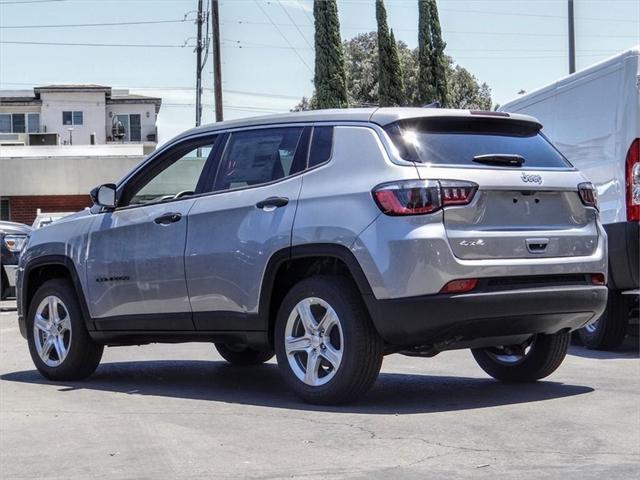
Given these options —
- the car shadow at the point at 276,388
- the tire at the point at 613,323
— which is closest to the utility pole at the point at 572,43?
the tire at the point at 613,323

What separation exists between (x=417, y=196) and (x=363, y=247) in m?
0.44

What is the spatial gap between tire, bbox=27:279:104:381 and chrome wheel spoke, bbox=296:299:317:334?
2373 millimetres

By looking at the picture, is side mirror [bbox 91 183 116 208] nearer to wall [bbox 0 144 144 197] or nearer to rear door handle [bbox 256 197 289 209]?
rear door handle [bbox 256 197 289 209]

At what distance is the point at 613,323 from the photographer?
9805 millimetres

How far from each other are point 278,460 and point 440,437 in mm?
952

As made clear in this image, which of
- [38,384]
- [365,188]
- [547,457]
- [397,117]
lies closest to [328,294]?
[365,188]

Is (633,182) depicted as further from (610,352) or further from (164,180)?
(164,180)

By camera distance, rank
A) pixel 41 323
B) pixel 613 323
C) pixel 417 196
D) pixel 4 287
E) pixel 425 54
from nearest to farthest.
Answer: pixel 417 196
pixel 41 323
pixel 613 323
pixel 4 287
pixel 425 54

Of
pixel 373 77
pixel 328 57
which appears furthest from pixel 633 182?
pixel 373 77

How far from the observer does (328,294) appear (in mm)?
6648

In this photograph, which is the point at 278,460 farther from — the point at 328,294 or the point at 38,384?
the point at 38,384

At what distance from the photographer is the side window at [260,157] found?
7.18 metres

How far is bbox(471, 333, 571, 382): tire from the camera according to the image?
7.47 meters

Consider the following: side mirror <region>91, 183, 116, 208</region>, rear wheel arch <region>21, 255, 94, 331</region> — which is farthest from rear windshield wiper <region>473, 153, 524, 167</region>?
rear wheel arch <region>21, 255, 94, 331</region>
